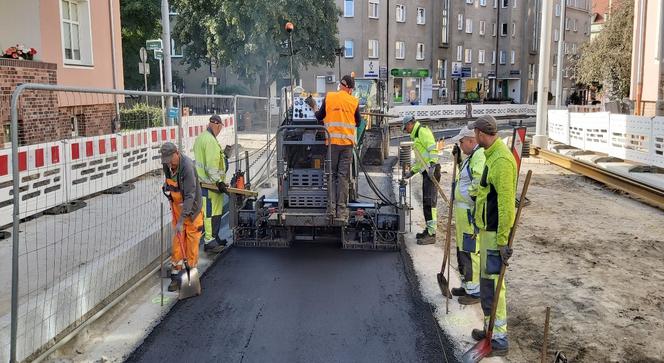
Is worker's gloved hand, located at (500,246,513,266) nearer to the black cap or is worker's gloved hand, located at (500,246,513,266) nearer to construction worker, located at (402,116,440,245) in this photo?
construction worker, located at (402,116,440,245)

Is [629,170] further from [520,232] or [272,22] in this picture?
[272,22]

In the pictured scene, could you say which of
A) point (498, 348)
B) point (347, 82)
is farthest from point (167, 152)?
point (498, 348)

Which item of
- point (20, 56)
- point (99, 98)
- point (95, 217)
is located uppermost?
point (20, 56)

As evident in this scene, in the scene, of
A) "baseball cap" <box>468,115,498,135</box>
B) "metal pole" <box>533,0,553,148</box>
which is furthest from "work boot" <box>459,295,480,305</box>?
"metal pole" <box>533,0,553,148</box>

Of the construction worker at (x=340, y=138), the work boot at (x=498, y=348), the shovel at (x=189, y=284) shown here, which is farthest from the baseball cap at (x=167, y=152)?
the work boot at (x=498, y=348)

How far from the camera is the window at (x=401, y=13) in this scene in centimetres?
4922

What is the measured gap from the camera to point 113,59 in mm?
18891

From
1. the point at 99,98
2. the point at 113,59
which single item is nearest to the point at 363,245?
the point at 99,98

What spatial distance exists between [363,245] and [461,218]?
2.58m

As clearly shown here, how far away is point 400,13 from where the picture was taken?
49469mm

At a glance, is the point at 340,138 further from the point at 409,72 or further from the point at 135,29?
the point at 409,72

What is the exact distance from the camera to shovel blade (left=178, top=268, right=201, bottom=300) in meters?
6.52

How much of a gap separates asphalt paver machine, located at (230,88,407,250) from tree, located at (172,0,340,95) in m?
23.8

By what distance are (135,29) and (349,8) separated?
1624 cm
